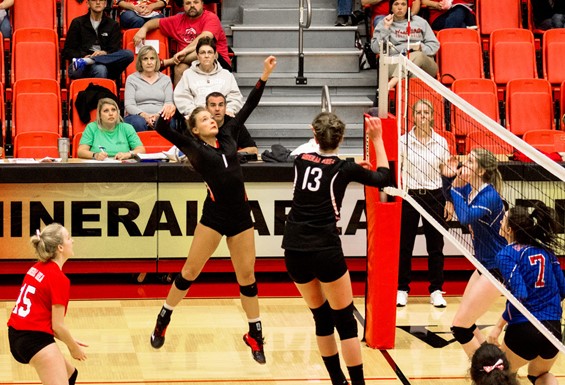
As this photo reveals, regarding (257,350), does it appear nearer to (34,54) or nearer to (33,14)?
(34,54)

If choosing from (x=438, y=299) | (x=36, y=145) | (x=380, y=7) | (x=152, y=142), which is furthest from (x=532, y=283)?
(x=380, y=7)

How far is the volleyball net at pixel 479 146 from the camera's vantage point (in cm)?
640

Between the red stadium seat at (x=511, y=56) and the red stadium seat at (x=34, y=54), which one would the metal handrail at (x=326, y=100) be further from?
the red stadium seat at (x=34, y=54)

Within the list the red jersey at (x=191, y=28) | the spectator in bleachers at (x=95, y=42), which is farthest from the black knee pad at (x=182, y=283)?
the red jersey at (x=191, y=28)

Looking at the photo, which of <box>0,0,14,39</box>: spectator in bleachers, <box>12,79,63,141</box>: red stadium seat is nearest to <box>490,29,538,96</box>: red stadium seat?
<box>12,79,63,141</box>: red stadium seat

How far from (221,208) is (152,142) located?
3589mm

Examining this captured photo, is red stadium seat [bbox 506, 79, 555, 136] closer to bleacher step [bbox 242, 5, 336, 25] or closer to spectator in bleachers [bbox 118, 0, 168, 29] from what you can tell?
bleacher step [bbox 242, 5, 336, 25]

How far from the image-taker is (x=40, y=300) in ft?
20.7

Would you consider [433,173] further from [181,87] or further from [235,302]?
[181,87]

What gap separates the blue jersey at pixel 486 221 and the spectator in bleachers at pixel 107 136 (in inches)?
169

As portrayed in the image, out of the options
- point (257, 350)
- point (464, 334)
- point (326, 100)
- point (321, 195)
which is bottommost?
point (257, 350)

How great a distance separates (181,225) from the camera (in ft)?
33.0

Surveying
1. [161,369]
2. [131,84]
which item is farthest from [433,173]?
[131,84]

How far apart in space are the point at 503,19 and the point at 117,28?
15.9 feet
